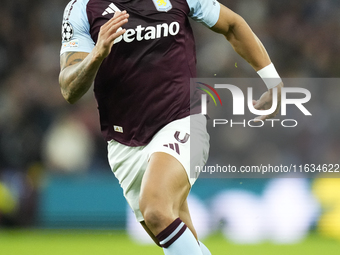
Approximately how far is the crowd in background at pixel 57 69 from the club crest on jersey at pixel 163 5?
3.31 metres

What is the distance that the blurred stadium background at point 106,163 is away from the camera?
5250mm

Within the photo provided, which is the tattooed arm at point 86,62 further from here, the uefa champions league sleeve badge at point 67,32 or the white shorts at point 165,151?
the white shorts at point 165,151

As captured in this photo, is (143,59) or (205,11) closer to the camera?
(143,59)

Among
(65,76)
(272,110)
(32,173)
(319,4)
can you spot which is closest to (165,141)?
(65,76)

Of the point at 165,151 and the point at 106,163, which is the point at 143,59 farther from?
the point at 106,163

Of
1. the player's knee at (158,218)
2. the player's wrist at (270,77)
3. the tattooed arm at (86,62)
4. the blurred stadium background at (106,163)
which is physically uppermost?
the tattooed arm at (86,62)

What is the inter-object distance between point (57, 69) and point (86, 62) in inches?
174

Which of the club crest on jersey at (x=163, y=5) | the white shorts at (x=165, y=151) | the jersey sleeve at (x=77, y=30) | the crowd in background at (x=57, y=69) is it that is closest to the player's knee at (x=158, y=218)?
the white shorts at (x=165, y=151)

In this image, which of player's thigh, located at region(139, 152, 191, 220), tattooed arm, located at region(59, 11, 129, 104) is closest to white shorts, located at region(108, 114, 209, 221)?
player's thigh, located at region(139, 152, 191, 220)

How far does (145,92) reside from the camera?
279 cm

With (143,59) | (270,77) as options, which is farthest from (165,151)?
(270,77)

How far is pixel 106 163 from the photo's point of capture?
5.90 meters

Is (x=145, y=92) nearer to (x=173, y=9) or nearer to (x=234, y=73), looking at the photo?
(x=173, y=9)

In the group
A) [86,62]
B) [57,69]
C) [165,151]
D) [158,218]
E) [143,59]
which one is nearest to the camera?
[158,218]
